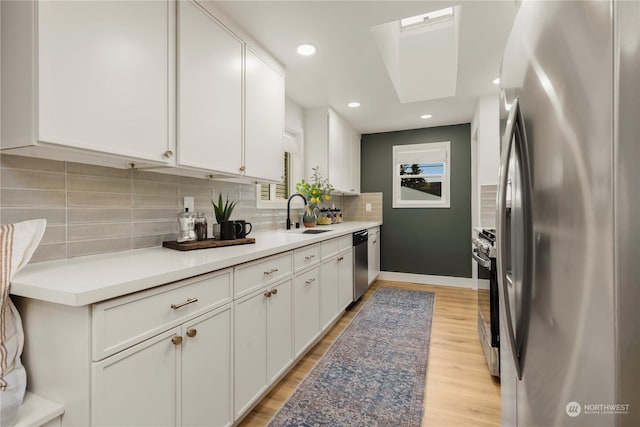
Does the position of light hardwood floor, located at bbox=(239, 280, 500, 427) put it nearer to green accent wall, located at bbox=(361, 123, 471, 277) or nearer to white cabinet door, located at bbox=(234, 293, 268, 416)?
white cabinet door, located at bbox=(234, 293, 268, 416)

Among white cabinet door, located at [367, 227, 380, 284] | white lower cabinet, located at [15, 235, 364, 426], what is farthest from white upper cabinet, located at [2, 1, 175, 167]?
white cabinet door, located at [367, 227, 380, 284]

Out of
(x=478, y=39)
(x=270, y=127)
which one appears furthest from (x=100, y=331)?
(x=478, y=39)

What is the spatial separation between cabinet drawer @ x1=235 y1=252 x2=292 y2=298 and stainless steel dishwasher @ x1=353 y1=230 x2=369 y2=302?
1.55 meters

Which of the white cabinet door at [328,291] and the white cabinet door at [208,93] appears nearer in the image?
the white cabinet door at [208,93]

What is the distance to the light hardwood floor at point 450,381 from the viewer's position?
1677 millimetres

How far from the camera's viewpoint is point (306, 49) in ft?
7.50

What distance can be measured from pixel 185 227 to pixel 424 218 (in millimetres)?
3714

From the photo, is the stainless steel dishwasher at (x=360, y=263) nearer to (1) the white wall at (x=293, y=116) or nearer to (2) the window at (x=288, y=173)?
(2) the window at (x=288, y=173)

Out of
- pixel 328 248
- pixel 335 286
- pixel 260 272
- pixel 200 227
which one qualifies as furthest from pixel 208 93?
pixel 335 286

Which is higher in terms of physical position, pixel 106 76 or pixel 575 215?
pixel 106 76

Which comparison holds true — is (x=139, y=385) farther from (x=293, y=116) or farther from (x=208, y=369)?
(x=293, y=116)

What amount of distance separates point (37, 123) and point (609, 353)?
1.58 m

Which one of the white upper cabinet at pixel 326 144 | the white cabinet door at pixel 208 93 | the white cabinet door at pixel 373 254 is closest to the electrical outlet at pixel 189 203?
the white cabinet door at pixel 208 93

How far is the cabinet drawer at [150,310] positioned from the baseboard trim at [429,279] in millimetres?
3776
